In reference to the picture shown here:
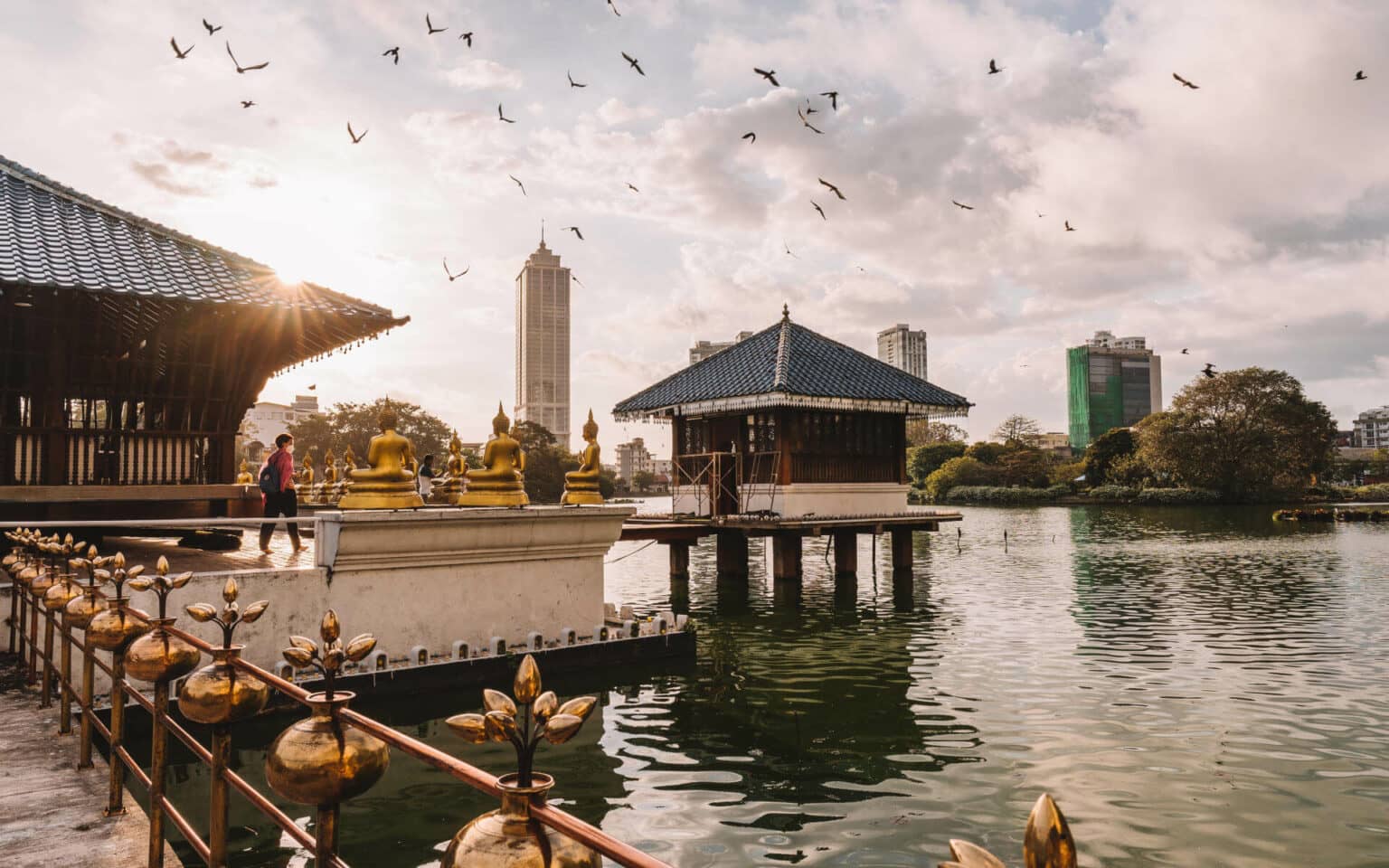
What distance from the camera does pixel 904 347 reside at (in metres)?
166

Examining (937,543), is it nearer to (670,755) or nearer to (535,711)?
(670,755)

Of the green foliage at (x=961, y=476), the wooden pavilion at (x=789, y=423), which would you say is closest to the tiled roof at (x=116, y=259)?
the wooden pavilion at (x=789, y=423)

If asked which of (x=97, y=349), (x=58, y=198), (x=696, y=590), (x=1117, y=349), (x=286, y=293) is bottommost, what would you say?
(x=696, y=590)

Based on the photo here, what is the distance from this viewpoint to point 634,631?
13.4 metres

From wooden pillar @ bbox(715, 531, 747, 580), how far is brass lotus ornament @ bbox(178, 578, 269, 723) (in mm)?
22843

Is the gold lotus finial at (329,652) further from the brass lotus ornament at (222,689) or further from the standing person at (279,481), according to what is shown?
the standing person at (279,481)

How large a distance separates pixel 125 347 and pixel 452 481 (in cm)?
571

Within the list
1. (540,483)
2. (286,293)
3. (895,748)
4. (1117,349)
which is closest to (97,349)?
(286,293)

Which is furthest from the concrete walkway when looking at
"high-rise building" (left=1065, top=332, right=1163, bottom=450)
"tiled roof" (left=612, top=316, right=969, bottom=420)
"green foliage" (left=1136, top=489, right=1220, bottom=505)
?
"high-rise building" (left=1065, top=332, right=1163, bottom=450)

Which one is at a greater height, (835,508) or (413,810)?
(835,508)

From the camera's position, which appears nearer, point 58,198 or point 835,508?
point 58,198

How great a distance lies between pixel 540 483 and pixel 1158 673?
2071 inches

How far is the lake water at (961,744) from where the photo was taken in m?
7.55

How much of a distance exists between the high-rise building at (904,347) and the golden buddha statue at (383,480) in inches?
5949
